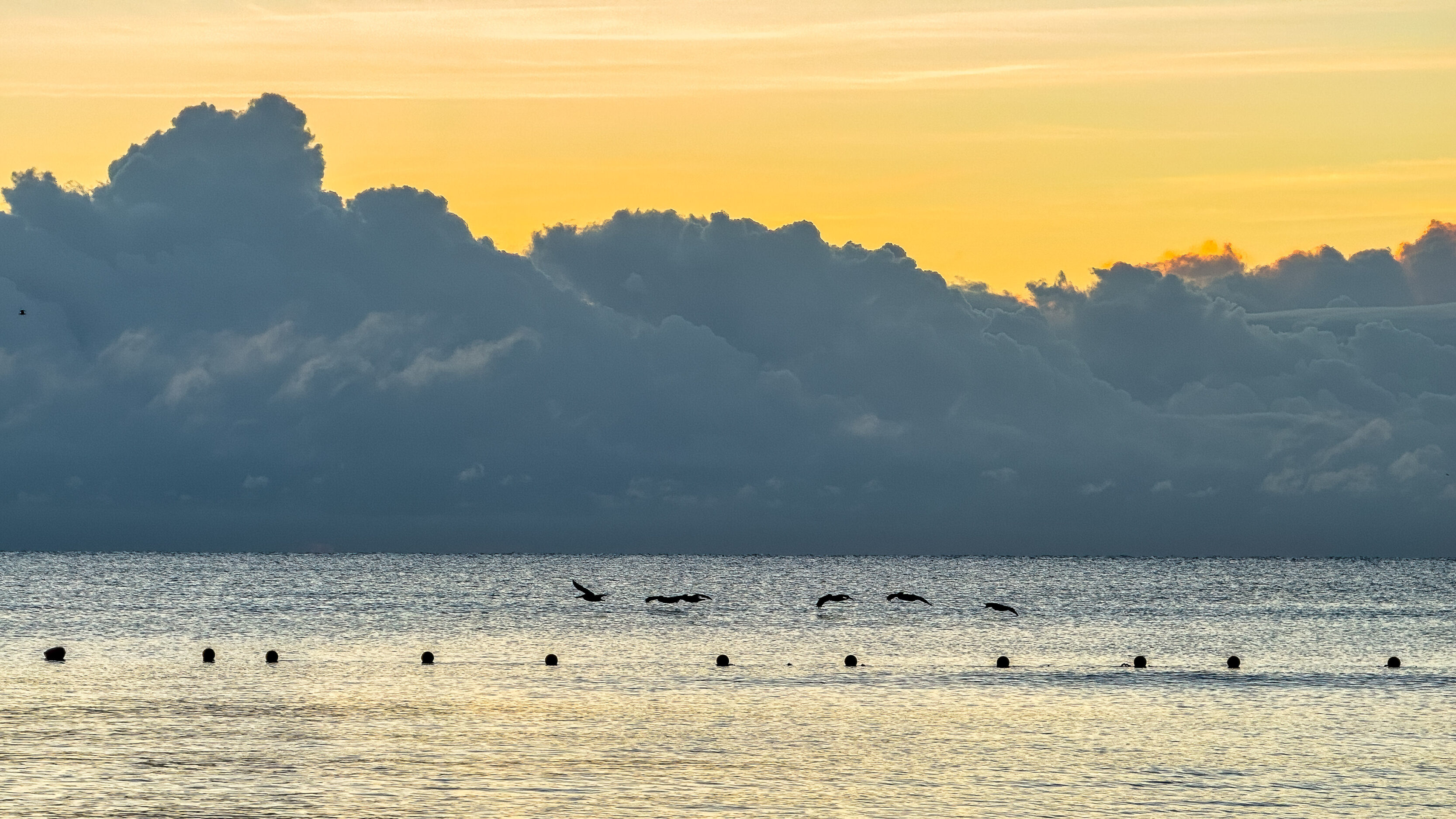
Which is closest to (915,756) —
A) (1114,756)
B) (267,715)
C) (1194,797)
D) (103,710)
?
(1114,756)

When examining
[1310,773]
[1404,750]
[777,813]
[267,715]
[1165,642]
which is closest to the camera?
[777,813]

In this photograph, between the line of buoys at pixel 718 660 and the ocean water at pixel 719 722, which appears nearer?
the ocean water at pixel 719 722

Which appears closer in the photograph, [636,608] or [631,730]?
[631,730]

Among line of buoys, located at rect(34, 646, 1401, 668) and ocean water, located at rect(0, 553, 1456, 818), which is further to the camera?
line of buoys, located at rect(34, 646, 1401, 668)

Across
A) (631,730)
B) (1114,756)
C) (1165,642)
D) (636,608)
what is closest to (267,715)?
(631,730)

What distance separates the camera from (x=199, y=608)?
134500mm

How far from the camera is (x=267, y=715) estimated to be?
55.3m

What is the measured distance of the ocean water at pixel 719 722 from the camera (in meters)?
40.2

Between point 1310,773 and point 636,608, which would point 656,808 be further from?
point 636,608

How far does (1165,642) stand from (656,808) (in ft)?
217

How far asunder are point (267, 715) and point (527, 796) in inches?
733

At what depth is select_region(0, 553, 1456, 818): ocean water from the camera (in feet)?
132

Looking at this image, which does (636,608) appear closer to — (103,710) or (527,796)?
(103,710)

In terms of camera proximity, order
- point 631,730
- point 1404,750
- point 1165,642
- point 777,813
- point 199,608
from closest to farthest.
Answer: point 777,813 < point 1404,750 < point 631,730 < point 1165,642 < point 199,608
